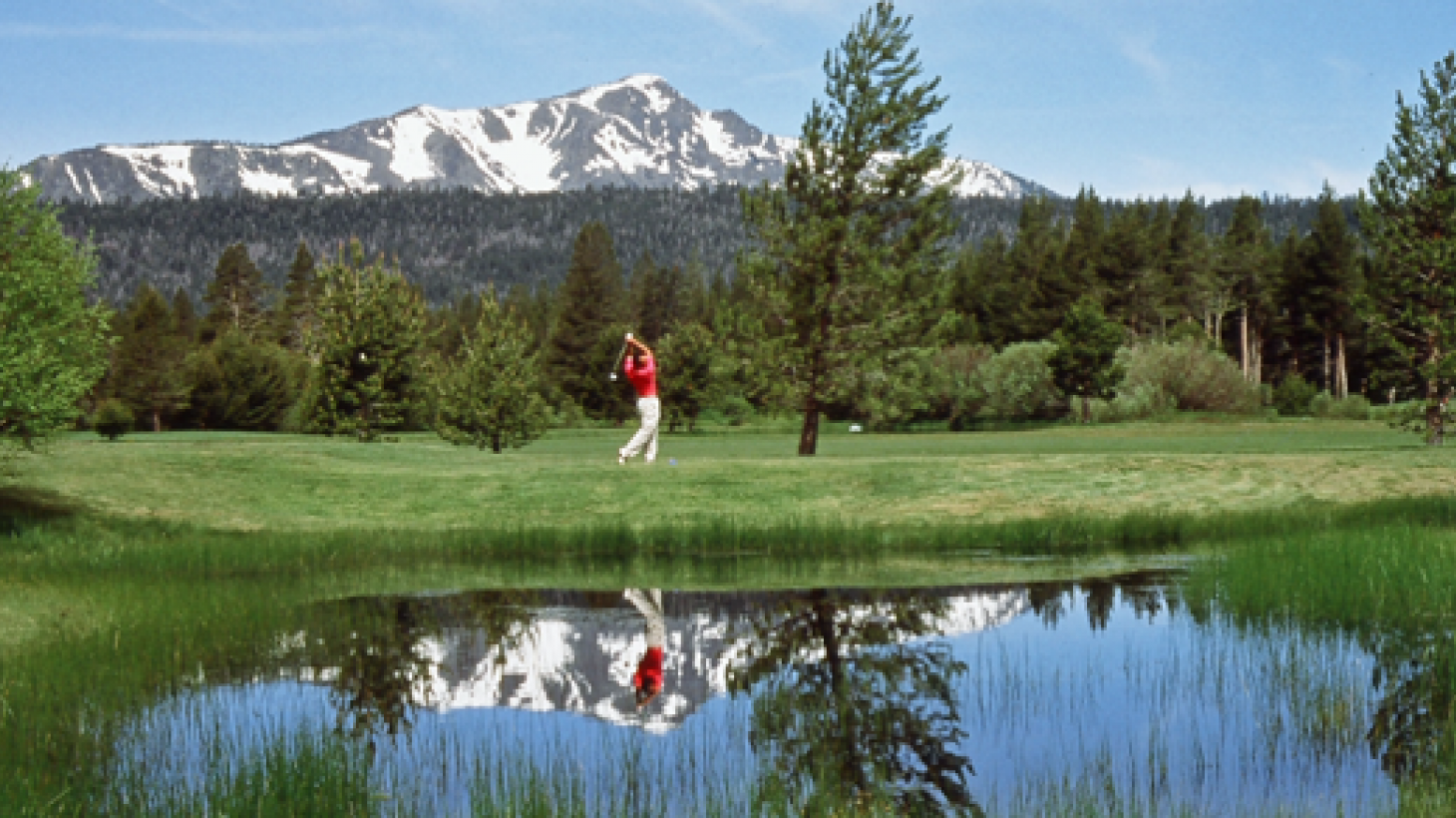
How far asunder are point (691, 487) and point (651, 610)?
1169 centimetres

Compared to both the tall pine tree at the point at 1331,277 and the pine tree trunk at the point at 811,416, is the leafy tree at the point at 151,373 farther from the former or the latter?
the tall pine tree at the point at 1331,277

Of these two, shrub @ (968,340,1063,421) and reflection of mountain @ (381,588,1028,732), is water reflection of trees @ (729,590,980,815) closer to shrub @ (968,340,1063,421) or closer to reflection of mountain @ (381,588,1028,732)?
reflection of mountain @ (381,588,1028,732)

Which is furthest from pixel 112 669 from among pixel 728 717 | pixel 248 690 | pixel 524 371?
pixel 524 371

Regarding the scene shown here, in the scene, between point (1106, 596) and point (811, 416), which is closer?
Answer: point (1106, 596)

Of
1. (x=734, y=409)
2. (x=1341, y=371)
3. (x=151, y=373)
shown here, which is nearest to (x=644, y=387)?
(x=734, y=409)

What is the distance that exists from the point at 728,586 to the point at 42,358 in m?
12.2

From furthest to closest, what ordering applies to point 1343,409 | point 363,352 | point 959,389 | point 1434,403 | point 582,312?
point 582,312 < point 959,389 < point 1343,409 < point 363,352 < point 1434,403

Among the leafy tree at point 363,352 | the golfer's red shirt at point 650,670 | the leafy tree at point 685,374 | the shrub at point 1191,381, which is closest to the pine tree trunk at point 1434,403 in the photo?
the golfer's red shirt at point 650,670

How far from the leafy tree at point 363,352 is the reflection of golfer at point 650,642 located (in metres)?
36.6

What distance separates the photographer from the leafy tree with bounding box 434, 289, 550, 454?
161ft

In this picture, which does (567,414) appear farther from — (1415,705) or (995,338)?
(1415,705)

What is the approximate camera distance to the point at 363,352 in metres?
53.9

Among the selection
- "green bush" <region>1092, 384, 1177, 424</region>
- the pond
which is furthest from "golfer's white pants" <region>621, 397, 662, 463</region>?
"green bush" <region>1092, 384, 1177, 424</region>

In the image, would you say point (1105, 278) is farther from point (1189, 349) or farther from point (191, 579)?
point (191, 579)
